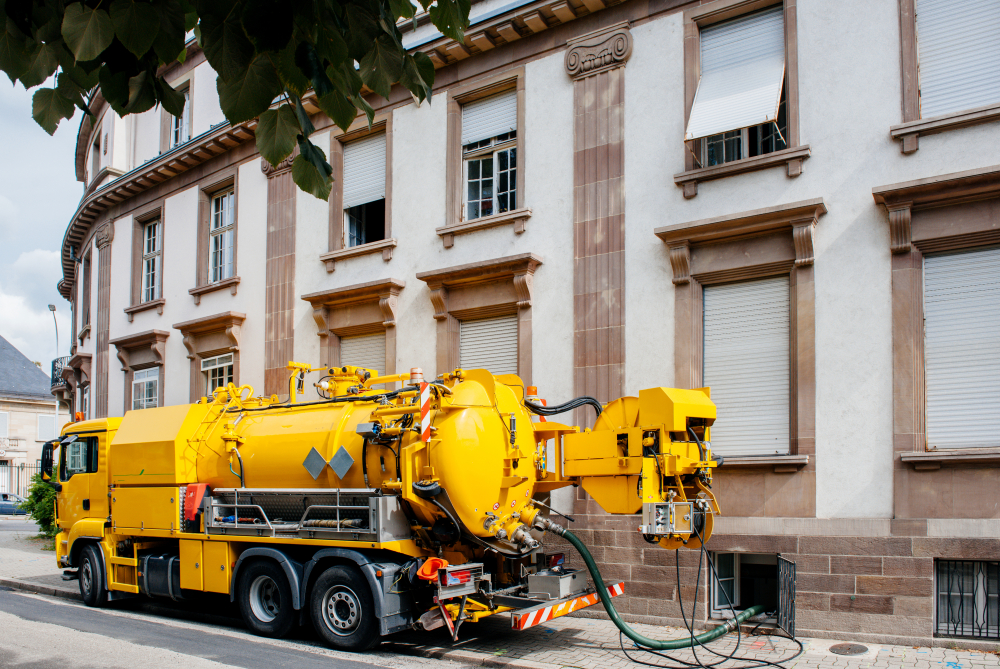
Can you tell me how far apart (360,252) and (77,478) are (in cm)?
547

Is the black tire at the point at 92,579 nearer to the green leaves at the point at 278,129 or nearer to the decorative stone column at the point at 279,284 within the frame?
the decorative stone column at the point at 279,284

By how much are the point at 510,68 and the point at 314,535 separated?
734cm

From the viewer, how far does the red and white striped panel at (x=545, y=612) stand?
7.81 m

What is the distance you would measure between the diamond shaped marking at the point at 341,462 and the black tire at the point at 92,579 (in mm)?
4780

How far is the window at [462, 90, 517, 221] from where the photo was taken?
41.3ft

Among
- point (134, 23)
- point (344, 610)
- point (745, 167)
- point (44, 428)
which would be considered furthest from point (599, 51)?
point (44, 428)

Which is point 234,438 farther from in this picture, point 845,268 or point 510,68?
point 845,268

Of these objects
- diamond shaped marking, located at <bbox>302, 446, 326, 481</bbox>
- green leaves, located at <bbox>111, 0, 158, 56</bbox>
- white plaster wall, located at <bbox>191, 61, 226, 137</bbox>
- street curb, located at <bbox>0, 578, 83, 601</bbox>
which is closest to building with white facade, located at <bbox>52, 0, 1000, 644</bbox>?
diamond shaped marking, located at <bbox>302, 446, 326, 481</bbox>

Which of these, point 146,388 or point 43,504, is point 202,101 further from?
point 43,504

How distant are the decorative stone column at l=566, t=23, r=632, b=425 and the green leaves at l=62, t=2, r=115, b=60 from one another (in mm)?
8258

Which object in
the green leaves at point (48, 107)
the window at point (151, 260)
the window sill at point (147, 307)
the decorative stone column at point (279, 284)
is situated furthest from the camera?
the window at point (151, 260)

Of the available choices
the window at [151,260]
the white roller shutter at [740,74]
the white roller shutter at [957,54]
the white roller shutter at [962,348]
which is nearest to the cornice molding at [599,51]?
the white roller shutter at [740,74]

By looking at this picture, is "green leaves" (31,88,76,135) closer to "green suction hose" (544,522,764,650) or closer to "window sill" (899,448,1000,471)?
"green suction hose" (544,522,764,650)

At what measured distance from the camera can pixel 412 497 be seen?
26.8 ft
